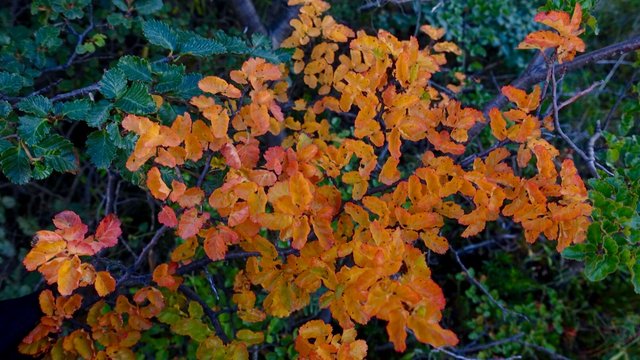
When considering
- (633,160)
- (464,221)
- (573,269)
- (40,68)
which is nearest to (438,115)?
(464,221)

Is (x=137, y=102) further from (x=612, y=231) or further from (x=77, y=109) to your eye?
(x=612, y=231)

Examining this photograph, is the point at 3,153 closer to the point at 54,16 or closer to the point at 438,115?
the point at 54,16

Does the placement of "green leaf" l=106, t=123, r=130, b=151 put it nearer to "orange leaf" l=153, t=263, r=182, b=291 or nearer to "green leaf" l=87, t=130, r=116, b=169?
"green leaf" l=87, t=130, r=116, b=169

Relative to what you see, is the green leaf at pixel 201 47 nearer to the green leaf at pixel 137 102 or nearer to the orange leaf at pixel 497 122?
the green leaf at pixel 137 102

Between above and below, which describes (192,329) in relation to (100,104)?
below

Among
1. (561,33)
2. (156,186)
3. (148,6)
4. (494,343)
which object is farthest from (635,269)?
(148,6)

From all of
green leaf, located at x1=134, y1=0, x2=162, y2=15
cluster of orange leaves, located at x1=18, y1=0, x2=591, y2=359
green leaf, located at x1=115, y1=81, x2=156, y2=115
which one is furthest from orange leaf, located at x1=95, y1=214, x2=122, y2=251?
green leaf, located at x1=134, y1=0, x2=162, y2=15
